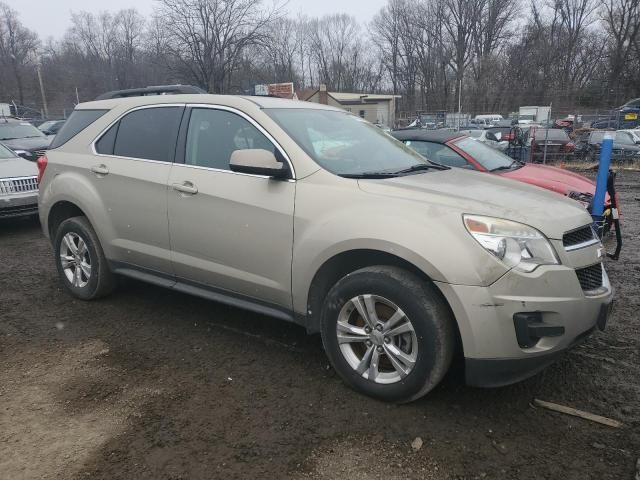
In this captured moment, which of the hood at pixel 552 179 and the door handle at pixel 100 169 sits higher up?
the door handle at pixel 100 169

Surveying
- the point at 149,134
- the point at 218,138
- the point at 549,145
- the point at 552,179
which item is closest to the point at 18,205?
the point at 149,134

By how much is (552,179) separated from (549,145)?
12.7 meters

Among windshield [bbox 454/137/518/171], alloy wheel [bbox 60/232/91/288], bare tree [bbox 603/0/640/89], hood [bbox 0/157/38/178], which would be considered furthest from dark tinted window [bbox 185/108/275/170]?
bare tree [bbox 603/0/640/89]

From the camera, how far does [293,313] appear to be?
10.7 ft

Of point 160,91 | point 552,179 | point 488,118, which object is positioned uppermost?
point 160,91

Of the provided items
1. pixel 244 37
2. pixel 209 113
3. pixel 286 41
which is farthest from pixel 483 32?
pixel 209 113

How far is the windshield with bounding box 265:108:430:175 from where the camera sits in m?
3.33

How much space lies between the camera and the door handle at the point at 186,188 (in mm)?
3555

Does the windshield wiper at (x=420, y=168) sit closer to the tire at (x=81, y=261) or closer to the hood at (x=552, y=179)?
the tire at (x=81, y=261)

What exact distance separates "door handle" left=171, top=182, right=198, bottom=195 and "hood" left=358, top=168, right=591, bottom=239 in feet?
4.09

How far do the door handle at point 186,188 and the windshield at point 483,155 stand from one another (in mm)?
4631

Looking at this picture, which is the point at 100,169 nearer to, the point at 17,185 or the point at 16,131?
the point at 17,185

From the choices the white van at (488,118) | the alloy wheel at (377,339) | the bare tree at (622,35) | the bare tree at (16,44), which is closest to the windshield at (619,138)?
the white van at (488,118)

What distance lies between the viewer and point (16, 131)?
13000 millimetres
